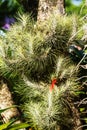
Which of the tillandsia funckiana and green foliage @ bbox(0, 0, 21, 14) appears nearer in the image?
the tillandsia funckiana

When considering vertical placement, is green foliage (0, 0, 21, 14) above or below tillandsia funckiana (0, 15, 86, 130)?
above

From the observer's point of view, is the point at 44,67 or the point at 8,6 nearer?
the point at 44,67

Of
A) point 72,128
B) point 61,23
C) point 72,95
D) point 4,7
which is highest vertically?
point 4,7

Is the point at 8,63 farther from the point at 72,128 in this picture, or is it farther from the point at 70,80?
the point at 72,128

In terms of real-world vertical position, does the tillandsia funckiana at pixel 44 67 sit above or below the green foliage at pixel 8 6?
below

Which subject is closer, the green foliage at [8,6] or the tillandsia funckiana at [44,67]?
the tillandsia funckiana at [44,67]

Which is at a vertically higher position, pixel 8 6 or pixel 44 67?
pixel 8 6

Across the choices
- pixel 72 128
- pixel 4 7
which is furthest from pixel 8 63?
pixel 4 7

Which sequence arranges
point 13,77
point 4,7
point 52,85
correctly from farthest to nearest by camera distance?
point 4,7
point 13,77
point 52,85
